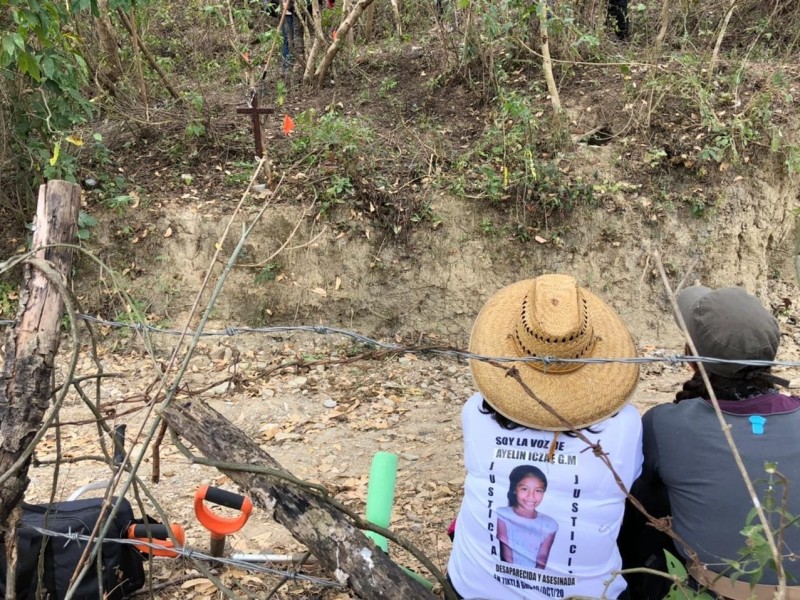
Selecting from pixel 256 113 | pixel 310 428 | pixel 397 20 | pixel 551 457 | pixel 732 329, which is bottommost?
pixel 310 428

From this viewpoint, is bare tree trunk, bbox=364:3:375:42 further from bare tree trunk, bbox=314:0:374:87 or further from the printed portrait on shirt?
the printed portrait on shirt

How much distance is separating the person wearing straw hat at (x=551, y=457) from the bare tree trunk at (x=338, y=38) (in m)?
4.76

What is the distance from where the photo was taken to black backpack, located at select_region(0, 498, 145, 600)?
2287mm

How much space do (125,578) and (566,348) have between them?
193 cm

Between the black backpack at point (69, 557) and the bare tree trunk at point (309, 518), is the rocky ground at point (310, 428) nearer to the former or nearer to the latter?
the black backpack at point (69, 557)

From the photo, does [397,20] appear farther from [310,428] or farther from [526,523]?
[526,523]

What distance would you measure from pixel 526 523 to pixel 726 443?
580mm

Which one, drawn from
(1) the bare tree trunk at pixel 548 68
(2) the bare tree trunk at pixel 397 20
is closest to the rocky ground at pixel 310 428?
(1) the bare tree trunk at pixel 548 68

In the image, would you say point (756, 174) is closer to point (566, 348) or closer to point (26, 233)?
point (566, 348)

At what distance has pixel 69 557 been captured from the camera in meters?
2.39

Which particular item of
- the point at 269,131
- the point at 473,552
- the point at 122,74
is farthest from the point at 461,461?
the point at 122,74

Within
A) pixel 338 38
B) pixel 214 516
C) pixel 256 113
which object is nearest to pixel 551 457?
pixel 214 516

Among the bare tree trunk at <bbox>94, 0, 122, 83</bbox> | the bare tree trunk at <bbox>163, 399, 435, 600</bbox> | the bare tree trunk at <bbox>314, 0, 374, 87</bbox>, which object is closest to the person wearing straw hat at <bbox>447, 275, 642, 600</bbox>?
the bare tree trunk at <bbox>163, 399, 435, 600</bbox>

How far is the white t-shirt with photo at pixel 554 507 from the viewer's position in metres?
1.79
